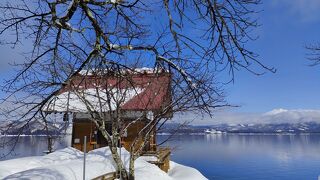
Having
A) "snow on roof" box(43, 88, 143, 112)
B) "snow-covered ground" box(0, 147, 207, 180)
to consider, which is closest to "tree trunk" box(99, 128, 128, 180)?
"snow-covered ground" box(0, 147, 207, 180)

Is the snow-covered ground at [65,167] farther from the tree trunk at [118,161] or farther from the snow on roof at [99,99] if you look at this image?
the snow on roof at [99,99]

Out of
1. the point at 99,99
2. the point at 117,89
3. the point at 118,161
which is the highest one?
the point at 117,89

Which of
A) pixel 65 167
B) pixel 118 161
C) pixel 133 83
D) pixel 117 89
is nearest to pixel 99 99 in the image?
pixel 117 89

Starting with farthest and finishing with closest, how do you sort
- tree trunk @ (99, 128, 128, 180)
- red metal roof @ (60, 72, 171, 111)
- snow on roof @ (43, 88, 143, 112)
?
snow on roof @ (43, 88, 143, 112), tree trunk @ (99, 128, 128, 180), red metal roof @ (60, 72, 171, 111)

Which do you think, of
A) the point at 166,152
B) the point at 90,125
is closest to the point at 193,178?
the point at 166,152

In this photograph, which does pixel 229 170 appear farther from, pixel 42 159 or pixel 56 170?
pixel 56 170

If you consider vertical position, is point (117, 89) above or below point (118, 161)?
above

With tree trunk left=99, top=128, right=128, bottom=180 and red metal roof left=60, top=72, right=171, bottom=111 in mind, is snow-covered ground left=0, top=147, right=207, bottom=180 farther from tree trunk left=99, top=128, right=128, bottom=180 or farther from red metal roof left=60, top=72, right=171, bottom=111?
red metal roof left=60, top=72, right=171, bottom=111

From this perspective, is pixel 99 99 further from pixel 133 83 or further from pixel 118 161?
pixel 133 83

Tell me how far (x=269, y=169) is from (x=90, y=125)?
37004 millimetres

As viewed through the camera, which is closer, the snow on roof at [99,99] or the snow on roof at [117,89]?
the snow on roof at [117,89]

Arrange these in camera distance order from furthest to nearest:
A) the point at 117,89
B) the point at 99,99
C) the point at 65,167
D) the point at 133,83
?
the point at 99,99 → the point at 117,89 → the point at 65,167 → the point at 133,83

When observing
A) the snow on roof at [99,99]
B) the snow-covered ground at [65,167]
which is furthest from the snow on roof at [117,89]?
the snow-covered ground at [65,167]

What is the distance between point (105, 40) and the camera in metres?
5.83
